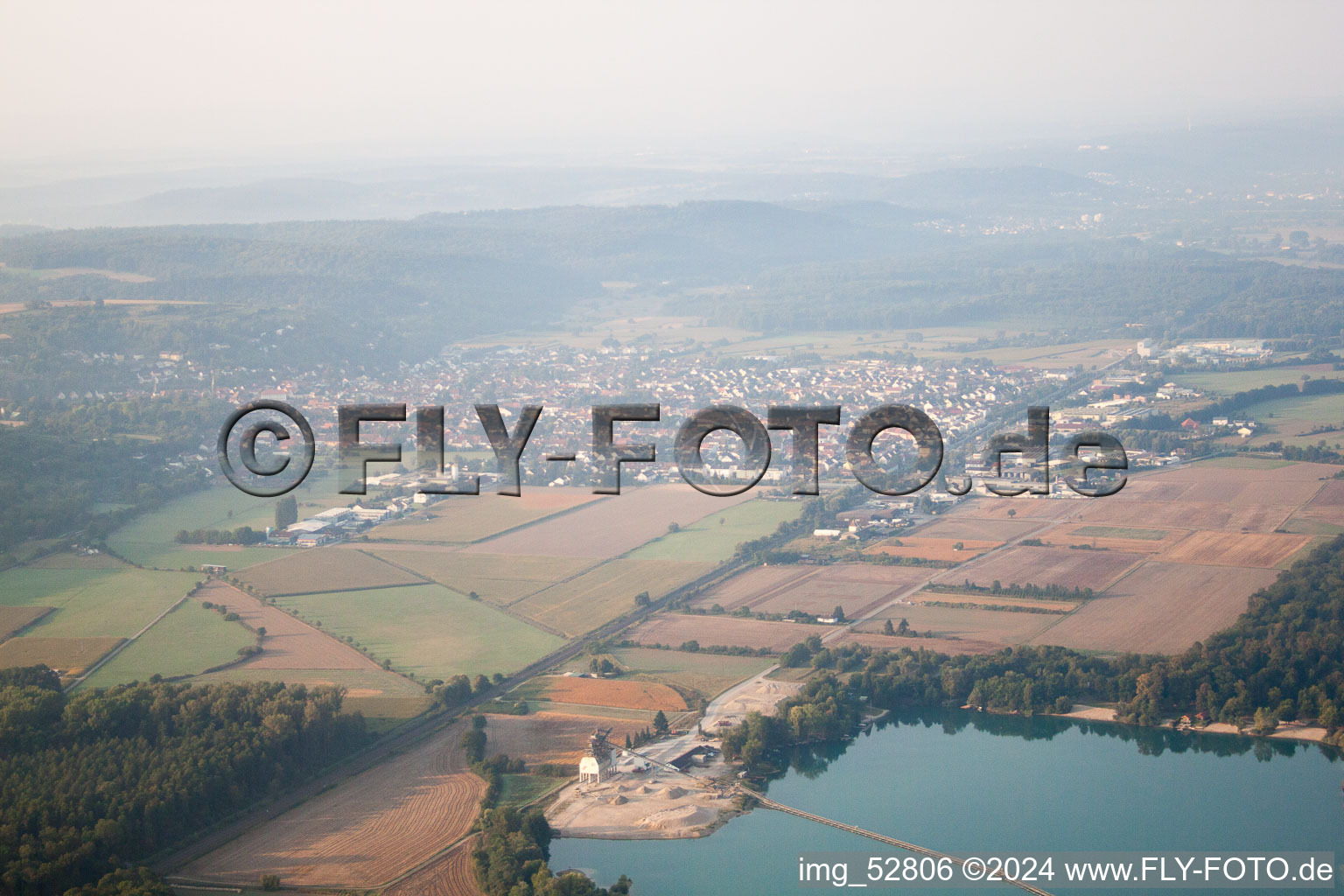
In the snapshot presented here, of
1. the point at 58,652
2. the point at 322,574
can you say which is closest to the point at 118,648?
the point at 58,652

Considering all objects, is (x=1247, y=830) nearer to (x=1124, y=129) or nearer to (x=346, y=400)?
(x=346, y=400)

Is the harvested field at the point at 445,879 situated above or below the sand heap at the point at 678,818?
below

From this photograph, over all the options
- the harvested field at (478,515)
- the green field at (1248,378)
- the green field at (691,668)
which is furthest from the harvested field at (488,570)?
the green field at (1248,378)

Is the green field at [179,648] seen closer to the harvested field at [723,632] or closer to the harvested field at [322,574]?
the harvested field at [322,574]

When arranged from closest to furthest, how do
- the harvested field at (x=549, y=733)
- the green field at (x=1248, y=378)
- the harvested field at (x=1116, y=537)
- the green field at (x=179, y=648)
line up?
the harvested field at (x=549, y=733)
the green field at (x=179, y=648)
the harvested field at (x=1116, y=537)
the green field at (x=1248, y=378)

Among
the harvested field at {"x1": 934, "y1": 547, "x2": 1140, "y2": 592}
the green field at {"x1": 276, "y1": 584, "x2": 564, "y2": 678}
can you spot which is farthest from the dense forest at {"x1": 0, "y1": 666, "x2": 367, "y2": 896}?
the harvested field at {"x1": 934, "y1": 547, "x2": 1140, "y2": 592}

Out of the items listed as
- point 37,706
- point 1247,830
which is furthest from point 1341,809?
point 37,706

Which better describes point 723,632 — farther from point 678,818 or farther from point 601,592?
point 678,818
